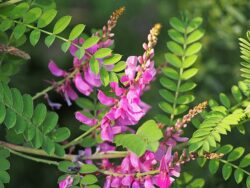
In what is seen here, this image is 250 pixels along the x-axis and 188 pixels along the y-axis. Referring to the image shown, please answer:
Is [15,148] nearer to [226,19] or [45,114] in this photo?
[45,114]

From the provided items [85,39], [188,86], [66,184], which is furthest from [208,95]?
[66,184]

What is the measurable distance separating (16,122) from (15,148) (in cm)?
15

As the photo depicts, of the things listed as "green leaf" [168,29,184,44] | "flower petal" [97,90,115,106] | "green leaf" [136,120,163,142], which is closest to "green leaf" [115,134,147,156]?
"green leaf" [136,120,163,142]

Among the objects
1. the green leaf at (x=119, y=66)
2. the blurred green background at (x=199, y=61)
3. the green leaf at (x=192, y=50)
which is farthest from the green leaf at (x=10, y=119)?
the blurred green background at (x=199, y=61)

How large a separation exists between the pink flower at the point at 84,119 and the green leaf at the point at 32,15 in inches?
10.3

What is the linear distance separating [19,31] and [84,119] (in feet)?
0.91

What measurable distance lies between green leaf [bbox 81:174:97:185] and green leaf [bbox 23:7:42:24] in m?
0.41

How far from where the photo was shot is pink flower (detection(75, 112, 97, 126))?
1.52 metres

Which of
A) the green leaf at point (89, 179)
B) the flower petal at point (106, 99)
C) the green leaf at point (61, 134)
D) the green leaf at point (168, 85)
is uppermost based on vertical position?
the green leaf at point (168, 85)

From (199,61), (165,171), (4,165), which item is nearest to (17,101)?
(4,165)

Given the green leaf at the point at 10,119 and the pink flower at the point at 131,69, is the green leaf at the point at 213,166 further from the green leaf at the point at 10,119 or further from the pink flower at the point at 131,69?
the green leaf at the point at 10,119

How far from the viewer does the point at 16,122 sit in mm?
1417

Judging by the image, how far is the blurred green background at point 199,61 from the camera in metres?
2.40

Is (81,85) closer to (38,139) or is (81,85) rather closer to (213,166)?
(38,139)
